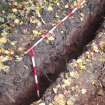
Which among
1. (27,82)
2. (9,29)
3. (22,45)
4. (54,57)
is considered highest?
(9,29)

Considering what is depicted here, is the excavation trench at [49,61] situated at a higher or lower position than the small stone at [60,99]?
higher

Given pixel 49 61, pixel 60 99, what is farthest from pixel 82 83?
Answer: pixel 49 61

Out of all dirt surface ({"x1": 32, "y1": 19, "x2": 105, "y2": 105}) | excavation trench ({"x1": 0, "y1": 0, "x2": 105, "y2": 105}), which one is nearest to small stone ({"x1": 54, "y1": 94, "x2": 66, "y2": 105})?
dirt surface ({"x1": 32, "y1": 19, "x2": 105, "y2": 105})

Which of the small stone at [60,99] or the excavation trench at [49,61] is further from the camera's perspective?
the excavation trench at [49,61]

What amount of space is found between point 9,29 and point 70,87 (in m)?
1.81

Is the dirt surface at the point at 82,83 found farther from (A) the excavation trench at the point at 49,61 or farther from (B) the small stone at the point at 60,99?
(A) the excavation trench at the point at 49,61

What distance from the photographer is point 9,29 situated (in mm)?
6246

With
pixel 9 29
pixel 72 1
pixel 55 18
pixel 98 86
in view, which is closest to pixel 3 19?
pixel 9 29

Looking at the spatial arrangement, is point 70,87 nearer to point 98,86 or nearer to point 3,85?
point 98,86

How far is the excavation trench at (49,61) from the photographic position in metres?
5.66

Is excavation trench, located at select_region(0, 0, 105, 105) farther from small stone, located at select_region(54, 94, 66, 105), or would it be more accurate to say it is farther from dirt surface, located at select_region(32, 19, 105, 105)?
small stone, located at select_region(54, 94, 66, 105)

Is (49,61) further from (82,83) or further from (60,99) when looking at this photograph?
(60,99)

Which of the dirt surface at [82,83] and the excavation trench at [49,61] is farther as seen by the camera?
the excavation trench at [49,61]

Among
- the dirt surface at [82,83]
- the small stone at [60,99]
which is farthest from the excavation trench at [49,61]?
the small stone at [60,99]
